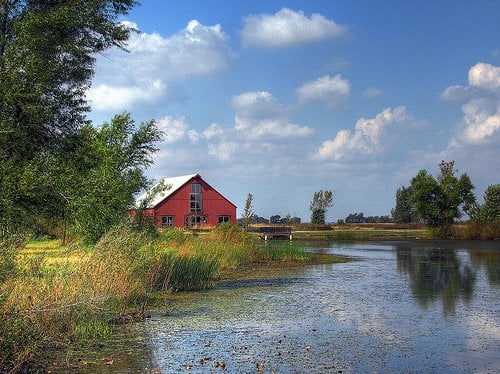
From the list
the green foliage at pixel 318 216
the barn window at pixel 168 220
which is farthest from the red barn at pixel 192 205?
the green foliage at pixel 318 216

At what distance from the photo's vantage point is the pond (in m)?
9.10

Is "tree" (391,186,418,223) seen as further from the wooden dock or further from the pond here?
the pond

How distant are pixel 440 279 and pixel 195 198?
169 feet

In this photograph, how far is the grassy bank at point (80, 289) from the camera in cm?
845

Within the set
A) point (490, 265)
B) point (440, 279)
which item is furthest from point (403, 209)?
point (440, 279)

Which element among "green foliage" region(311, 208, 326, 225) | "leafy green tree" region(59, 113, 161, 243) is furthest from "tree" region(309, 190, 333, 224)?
"leafy green tree" region(59, 113, 161, 243)

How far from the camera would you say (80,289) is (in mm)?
11305

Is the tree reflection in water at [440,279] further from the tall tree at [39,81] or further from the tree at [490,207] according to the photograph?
the tree at [490,207]

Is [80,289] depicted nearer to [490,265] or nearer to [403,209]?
[490,265]

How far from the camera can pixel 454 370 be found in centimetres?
867

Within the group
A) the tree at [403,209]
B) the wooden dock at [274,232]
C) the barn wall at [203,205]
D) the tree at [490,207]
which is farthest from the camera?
the tree at [403,209]

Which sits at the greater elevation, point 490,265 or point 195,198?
point 195,198

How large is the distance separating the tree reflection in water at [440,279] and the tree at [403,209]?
67193mm

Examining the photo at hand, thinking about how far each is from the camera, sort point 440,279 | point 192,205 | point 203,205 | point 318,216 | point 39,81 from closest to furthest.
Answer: point 39,81, point 440,279, point 192,205, point 203,205, point 318,216
